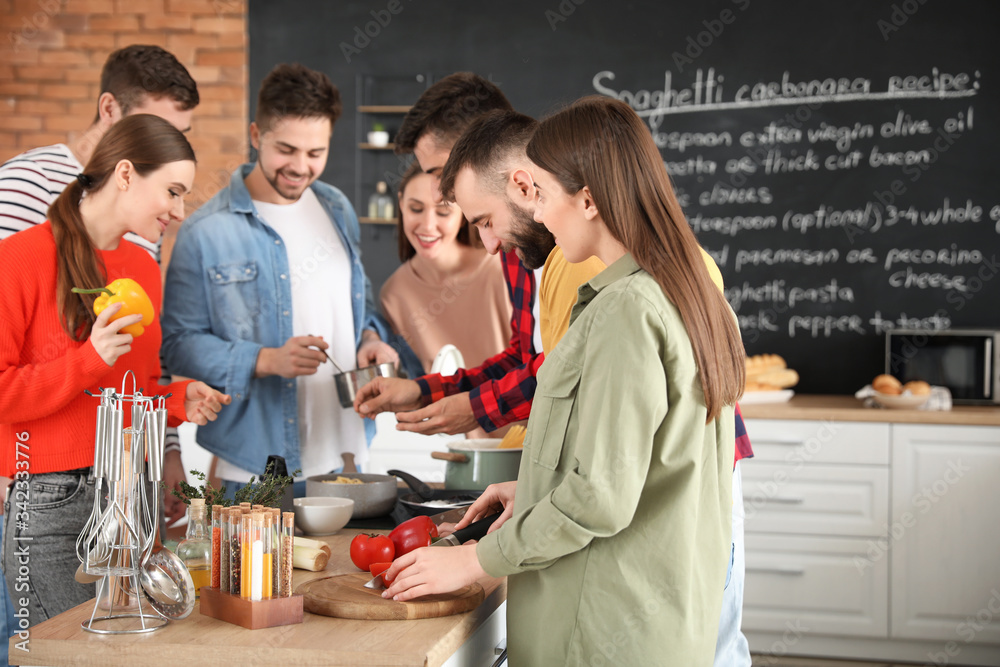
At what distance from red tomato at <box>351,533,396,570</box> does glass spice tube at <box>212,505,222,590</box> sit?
9.3 inches

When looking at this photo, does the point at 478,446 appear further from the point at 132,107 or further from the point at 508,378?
the point at 132,107

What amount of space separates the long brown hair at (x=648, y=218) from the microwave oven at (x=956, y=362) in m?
2.69

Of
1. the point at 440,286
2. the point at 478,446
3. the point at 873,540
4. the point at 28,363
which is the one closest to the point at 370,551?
the point at 478,446

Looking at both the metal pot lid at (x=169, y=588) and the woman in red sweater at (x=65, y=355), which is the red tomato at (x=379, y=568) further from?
the woman in red sweater at (x=65, y=355)

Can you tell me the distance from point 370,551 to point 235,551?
0.25m

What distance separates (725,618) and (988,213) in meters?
2.80

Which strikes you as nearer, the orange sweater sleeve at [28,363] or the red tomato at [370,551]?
the red tomato at [370,551]

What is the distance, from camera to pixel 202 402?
1917 millimetres

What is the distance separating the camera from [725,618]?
160 centimetres

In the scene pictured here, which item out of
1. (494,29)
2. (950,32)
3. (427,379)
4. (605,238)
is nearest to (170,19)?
(494,29)

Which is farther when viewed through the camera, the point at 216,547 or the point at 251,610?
the point at 216,547

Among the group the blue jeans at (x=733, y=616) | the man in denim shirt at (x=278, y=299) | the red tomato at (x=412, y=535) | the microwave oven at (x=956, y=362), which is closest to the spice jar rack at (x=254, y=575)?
the red tomato at (x=412, y=535)

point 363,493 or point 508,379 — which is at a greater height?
point 508,379

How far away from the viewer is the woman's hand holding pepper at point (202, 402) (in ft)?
6.26
